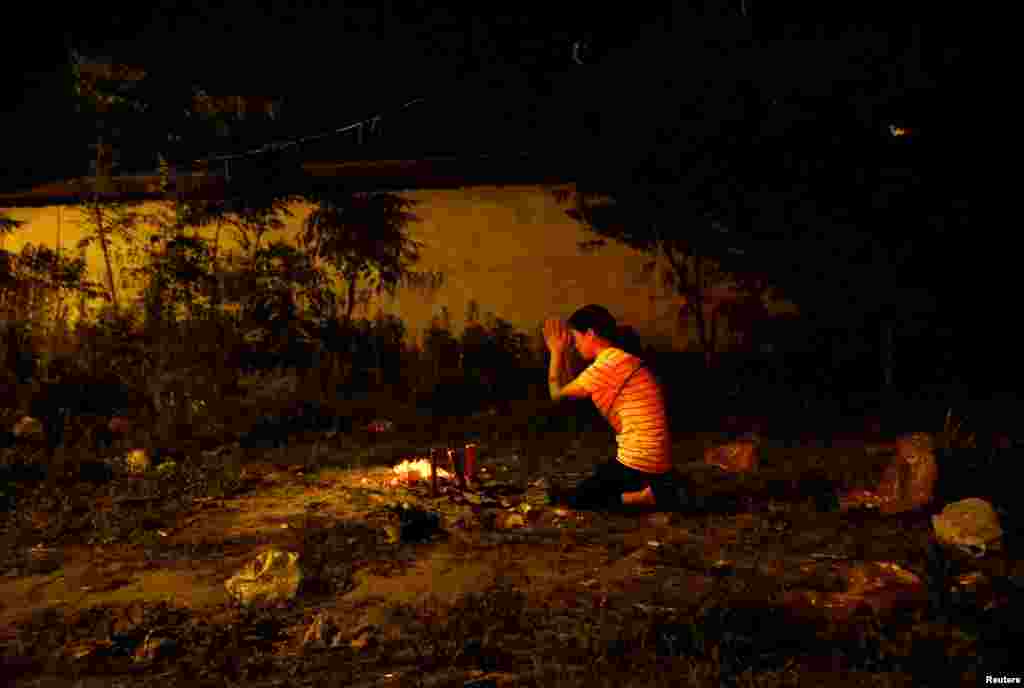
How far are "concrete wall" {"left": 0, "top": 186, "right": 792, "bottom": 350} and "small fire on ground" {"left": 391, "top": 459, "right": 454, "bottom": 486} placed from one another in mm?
3684

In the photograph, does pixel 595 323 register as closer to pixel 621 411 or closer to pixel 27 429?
pixel 621 411

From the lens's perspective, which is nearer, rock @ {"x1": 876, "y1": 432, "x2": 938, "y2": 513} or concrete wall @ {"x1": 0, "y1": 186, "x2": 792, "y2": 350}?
rock @ {"x1": 876, "y1": 432, "x2": 938, "y2": 513}

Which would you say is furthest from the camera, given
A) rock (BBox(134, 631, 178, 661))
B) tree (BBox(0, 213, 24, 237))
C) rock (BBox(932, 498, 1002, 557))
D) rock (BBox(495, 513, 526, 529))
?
tree (BBox(0, 213, 24, 237))

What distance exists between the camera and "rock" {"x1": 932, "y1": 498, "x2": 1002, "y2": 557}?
14.8 ft

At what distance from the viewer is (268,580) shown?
4035 millimetres

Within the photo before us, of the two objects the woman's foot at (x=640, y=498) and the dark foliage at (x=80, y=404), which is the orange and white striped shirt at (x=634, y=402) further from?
the dark foliage at (x=80, y=404)

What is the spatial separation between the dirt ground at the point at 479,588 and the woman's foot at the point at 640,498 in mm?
78

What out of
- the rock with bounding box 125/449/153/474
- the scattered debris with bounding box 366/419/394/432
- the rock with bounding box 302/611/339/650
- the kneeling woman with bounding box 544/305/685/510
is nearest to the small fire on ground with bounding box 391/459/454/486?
the kneeling woman with bounding box 544/305/685/510

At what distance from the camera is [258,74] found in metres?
11.3

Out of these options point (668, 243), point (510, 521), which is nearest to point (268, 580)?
point (510, 521)

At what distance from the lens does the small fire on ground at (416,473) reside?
6109 mm

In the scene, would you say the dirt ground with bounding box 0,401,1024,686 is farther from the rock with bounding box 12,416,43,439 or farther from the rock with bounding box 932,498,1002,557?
the rock with bounding box 12,416,43,439

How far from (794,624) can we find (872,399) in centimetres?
577

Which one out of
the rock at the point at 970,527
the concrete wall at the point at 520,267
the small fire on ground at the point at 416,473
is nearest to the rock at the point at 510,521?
the small fire on ground at the point at 416,473
